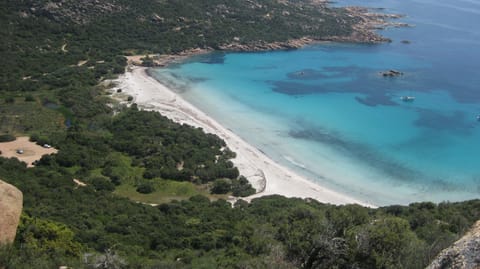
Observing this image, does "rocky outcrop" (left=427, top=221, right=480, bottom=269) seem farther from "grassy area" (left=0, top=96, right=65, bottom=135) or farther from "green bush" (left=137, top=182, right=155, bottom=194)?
"grassy area" (left=0, top=96, right=65, bottom=135)

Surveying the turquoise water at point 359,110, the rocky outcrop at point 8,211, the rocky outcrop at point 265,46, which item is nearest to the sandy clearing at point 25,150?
the turquoise water at point 359,110

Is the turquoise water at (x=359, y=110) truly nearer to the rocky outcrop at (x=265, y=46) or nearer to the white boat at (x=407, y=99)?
the white boat at (x=407, y=99)

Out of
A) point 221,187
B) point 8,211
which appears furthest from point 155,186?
point 8,211

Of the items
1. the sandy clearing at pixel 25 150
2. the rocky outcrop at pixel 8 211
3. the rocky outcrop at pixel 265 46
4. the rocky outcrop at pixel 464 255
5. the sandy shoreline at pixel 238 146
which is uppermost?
the rocky outcrop at pixel 464 255

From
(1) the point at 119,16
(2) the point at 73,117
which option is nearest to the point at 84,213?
(2) the point at 73,117

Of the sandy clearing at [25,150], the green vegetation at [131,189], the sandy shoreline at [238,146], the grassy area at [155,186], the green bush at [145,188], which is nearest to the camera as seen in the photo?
the green vegetation at [131,189]

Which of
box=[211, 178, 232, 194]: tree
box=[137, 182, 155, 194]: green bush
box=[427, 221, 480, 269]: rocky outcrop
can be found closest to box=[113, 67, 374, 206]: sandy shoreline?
box=[211, 178, 232, 194]: tree

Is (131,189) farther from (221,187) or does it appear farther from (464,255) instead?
(464,255)
